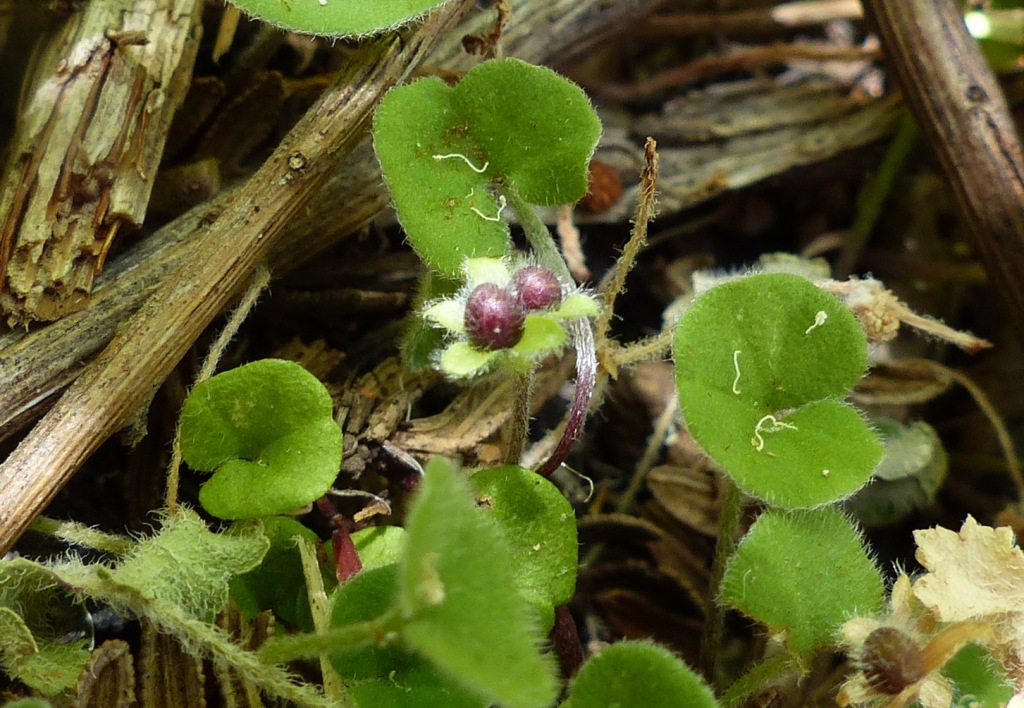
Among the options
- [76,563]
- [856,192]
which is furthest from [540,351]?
[856,192]

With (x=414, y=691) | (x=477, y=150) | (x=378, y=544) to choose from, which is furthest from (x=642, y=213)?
(x=414, y=691)

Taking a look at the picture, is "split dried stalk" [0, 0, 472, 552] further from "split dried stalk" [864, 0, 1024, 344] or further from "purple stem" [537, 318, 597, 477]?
"split dried stalk" [864, 0, 1024, 344]

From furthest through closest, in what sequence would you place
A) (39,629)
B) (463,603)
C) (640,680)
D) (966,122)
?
(966,122) < (39,629) < (640,680) < (463,603)

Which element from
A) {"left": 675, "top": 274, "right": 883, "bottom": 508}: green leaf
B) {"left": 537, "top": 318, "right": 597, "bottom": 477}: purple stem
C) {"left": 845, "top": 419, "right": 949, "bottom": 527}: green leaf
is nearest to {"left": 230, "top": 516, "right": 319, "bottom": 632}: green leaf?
{"left": 537, "top": 318, "right": 597, "bottom": 477}: purple stem

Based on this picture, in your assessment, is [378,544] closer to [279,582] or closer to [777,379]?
[279,582]

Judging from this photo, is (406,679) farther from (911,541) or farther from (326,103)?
(911,541)
